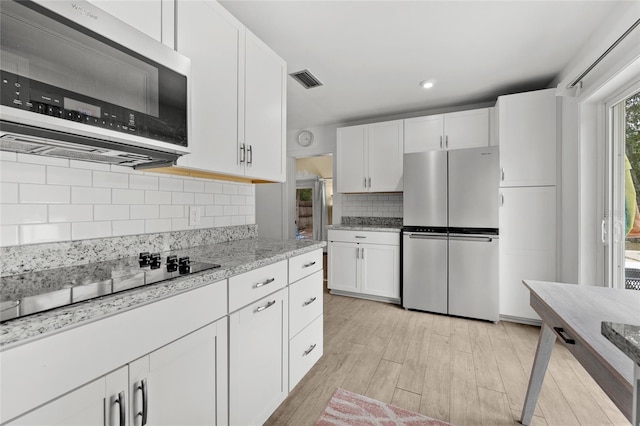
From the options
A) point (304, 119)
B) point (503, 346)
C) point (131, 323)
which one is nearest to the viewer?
point (131, 323)

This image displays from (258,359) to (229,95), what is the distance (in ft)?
4.76

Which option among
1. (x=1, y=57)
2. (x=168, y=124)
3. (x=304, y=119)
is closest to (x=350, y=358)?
(x=168, y=124)

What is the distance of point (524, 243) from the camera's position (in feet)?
9.26

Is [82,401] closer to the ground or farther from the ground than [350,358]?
farther from the ground

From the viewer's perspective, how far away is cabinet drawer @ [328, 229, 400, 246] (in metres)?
3.39

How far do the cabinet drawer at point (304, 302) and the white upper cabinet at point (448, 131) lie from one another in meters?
2.31

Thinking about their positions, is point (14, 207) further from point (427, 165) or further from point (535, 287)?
point (427, 165)

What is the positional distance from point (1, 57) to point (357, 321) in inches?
115

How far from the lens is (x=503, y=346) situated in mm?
2385

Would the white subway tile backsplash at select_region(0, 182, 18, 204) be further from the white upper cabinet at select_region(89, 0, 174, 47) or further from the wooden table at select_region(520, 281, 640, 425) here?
the wooden table at select_region(520, 281, 640, 425)

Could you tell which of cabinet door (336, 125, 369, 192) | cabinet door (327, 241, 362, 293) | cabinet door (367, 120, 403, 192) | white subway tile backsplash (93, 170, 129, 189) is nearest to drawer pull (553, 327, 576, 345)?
white subway tile backsplash (93, 170, 129, 189)

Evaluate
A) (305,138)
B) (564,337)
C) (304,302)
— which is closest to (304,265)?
(304,302)

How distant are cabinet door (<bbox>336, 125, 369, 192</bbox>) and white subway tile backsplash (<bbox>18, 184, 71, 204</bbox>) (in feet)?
10.2

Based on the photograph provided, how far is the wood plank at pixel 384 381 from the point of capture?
5.74 ft
